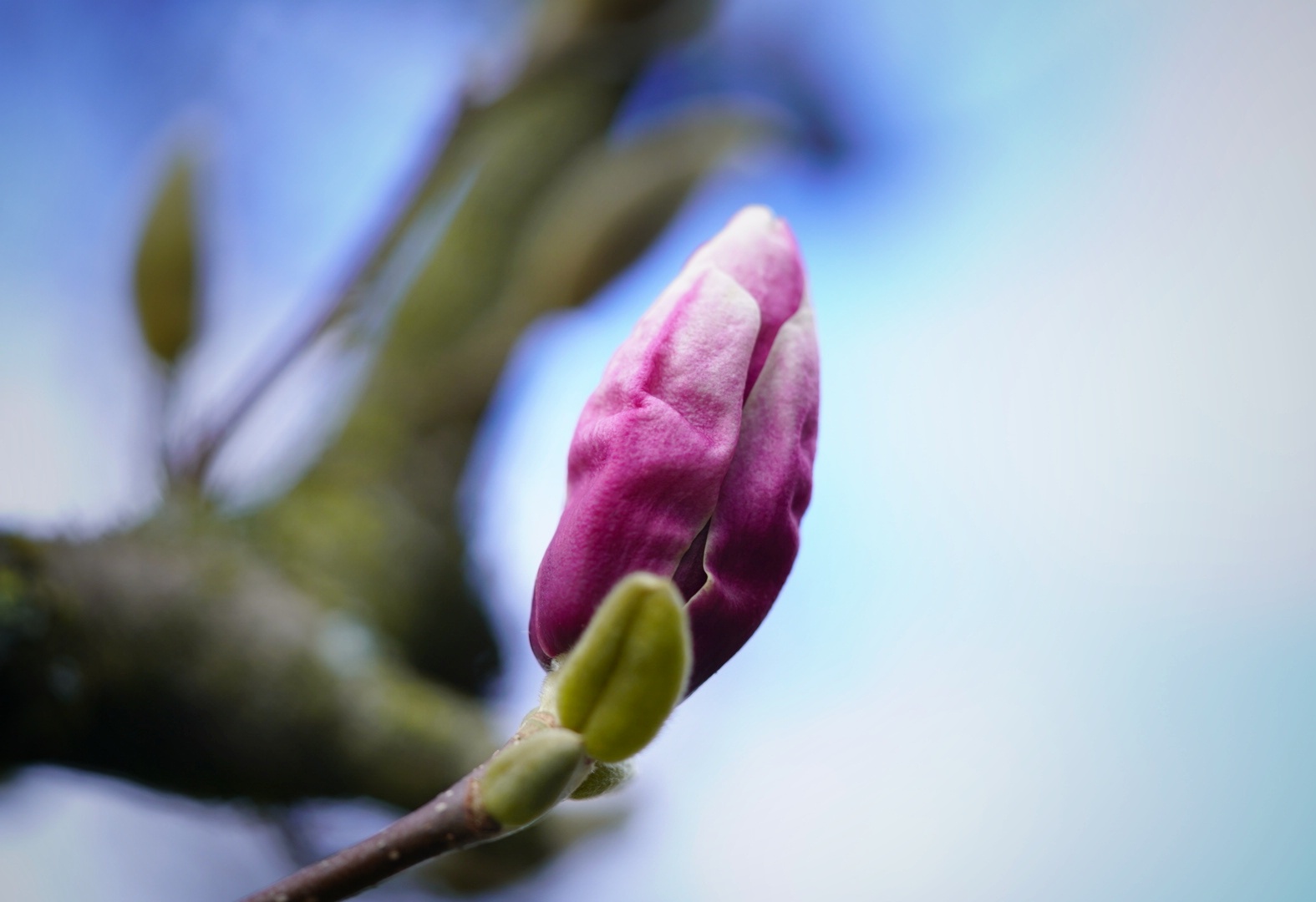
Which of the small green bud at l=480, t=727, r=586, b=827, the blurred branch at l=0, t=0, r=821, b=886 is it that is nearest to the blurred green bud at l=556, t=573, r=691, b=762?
the small green bud at l=480, t=727, r=586, b=827

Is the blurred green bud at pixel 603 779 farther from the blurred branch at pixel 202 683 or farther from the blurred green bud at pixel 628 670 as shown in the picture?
the blurred branch at pixel 202 683

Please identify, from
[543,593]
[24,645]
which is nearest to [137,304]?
[24,645]

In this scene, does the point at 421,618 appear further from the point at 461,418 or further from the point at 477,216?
the point at 477,216

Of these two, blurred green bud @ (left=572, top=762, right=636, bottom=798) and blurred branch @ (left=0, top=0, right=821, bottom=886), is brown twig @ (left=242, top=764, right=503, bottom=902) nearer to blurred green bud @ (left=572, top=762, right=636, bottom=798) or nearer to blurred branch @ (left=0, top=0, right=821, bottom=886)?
blurred green bud @ (left=572, top=762, right=636, bottom=798)

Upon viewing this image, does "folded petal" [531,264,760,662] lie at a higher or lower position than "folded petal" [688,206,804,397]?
lower

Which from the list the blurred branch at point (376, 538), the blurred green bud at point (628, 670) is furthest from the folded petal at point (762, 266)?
the blurred branch at point (376, 538)

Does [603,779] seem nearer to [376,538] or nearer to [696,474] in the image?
[696,474]

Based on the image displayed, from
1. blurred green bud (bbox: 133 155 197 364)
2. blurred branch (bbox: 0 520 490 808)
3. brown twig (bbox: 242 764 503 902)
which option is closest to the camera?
brown twig (bbox: 242 764 503 902)
